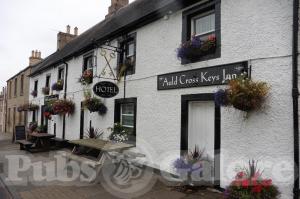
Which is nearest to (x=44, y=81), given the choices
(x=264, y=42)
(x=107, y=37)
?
(x=107, y=37)

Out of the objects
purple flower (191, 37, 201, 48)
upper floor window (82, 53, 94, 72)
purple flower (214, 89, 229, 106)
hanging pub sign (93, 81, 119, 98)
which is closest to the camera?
purple flower (214, 89, 229, 106)

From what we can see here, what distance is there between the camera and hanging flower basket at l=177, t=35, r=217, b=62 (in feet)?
20.5

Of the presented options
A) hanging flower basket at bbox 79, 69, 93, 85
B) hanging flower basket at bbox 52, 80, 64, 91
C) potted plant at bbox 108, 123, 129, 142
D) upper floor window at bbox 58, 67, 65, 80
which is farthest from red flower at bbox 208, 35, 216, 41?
upper floor window at bbox 58, 67, 65, 80

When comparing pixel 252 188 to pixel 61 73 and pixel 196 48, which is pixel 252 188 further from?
pixel 61 73

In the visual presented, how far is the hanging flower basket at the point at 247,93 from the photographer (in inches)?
193

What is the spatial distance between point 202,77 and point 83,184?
13.8ft

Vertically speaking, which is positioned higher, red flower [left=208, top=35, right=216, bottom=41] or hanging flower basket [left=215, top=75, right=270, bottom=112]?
red flower [left=208, top=35, right=216, bottom=41]

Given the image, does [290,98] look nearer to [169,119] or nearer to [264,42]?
[264,42]

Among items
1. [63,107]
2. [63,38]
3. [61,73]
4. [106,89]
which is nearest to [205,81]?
[106,89]

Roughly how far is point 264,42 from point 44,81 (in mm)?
15608

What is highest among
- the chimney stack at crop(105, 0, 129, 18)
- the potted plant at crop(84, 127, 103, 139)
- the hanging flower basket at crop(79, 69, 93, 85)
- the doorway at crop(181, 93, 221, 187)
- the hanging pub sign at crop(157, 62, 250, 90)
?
the chimney stack at crop(105, 0, 129, 18)

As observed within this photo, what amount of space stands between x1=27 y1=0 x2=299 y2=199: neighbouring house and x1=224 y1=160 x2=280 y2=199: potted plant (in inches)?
11.1

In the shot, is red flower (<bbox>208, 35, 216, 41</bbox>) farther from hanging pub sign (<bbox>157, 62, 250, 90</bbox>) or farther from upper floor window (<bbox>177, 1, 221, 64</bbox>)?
hanging pub sign (<bbox>157, 62, 250, 90</bbox>)

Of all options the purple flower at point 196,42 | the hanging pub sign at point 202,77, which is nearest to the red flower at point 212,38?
the purple flower at point 196,42
